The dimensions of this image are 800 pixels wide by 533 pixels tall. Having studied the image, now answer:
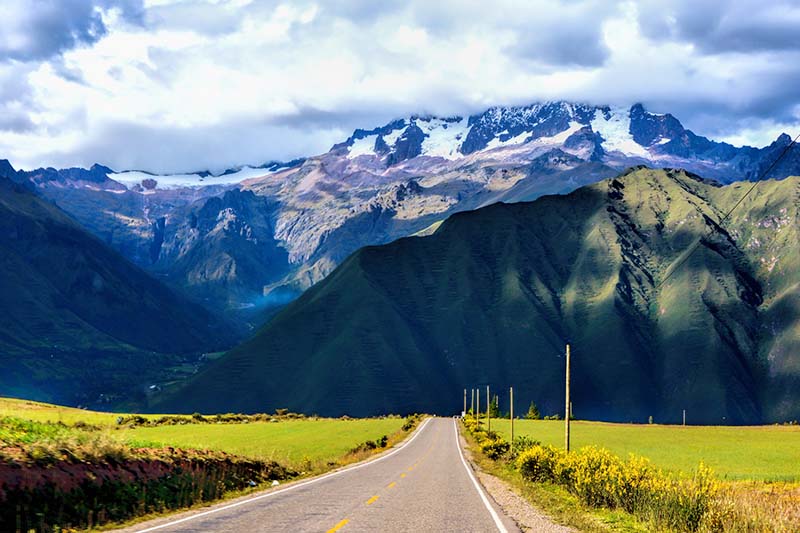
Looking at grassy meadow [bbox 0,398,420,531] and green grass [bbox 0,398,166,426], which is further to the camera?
green grass [bbox 0,398,166,426]

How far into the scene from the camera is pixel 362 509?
909 inches

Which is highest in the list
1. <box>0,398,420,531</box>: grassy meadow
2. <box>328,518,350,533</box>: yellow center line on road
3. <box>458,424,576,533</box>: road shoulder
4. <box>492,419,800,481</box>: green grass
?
<box>0,398,420,531</box>: grassy meadow

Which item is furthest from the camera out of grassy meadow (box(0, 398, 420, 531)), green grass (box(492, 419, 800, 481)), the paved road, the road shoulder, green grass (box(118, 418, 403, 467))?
green grass (box(118, 418, 403, 467))

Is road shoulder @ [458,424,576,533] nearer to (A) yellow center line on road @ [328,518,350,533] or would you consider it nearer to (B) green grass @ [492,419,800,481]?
(A) yellow center line on road @ [328,518,350,533]

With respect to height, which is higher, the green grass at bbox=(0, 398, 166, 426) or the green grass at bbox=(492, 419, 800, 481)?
the green grass at bbox=(0, 398, 166, 426)

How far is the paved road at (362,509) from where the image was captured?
1928 centimetres

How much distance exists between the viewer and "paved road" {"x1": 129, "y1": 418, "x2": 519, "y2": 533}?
19.3 m

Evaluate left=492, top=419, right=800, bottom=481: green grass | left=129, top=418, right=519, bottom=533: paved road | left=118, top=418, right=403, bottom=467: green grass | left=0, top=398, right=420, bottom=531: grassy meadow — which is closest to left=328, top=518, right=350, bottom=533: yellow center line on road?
left=129, top=418, right=519, bottom=533: paved road

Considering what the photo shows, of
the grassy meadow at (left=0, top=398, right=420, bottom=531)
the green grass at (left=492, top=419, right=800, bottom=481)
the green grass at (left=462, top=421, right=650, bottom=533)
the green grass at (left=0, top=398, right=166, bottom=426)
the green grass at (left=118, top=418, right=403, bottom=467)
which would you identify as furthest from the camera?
the green grass at (left=0, top=398, right=166, bottom=426)

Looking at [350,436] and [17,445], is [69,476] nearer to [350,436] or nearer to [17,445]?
[17,445]

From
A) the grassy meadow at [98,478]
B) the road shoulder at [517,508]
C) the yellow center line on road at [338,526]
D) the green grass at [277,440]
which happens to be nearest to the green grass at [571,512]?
the road shoulder at [517,508]

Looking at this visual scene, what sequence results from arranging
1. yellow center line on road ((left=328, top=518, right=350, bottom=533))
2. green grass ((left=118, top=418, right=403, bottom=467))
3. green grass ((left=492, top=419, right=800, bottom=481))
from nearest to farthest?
yellow center line on road ((left=328, top=518, right=350, bottom=533)) → green grass ((left=492, top=419, right=800, bottom=481)) → green grass ((left=118, top=418, right=403, bottom=467))

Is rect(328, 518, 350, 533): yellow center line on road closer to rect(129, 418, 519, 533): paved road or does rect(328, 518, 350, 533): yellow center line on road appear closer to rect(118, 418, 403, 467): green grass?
rect(129, 418, 519, 533): paved road

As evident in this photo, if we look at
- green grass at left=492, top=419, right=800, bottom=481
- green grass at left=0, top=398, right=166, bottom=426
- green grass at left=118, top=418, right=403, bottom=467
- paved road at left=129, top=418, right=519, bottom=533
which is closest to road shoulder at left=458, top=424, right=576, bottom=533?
paved road at left=129, top=418, right=519, bottom=533
